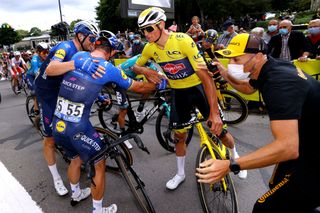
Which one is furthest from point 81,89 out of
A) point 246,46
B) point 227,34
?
point 227,34

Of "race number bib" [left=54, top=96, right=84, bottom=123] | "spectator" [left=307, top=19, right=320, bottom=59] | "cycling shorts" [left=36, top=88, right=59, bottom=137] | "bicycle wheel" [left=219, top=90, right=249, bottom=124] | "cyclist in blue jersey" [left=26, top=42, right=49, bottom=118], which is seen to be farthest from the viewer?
"spectator" [left=307, top=19, right=320, bottom=59]

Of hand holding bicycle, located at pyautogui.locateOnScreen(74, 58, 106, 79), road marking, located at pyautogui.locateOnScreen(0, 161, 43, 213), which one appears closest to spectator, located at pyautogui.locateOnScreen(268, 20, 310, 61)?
→ hand holding bicycle, located at pyautogui.locateOnScreen(74, 58, 106, 79)

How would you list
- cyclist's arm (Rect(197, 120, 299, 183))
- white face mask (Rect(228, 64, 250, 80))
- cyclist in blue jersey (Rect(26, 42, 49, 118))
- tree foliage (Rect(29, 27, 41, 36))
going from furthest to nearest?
tree foliage (Rect(29, 27, 41, 36)), cyclist in blue jersey (Rect(26, 42, 49, 118)), white face mask (Rect(228, 64, 250, 80)), cyclist's arm (Rect(197, 120, 299, 183))

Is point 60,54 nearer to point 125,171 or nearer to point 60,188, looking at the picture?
point 125,171

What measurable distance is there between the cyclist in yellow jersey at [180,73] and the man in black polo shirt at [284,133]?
985mm

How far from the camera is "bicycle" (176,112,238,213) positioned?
2.68 meters

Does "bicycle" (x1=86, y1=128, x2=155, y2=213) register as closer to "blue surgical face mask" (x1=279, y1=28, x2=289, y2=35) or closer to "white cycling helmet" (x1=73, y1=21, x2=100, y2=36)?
"white cycling helmet" (x1=73, y1=21, x2=100, y2=36)

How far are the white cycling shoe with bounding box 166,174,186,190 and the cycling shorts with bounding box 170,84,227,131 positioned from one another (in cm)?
75

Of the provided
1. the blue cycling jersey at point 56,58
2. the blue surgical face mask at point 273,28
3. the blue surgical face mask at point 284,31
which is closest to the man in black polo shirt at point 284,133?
the blue cycling jersey at point 56,58

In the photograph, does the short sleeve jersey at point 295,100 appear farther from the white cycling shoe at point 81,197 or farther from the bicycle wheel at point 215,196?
the white cycling shoe at point 81,197

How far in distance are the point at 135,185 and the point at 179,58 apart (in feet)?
5.07

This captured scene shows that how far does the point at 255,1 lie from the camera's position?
4241cm

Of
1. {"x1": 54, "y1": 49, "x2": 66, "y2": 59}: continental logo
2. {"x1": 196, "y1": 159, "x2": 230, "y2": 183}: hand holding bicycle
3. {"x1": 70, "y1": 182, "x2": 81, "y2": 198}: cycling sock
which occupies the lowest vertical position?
{"x1": 70, "y1": 182, "x2": 81, "y2": 198}: cycling sock

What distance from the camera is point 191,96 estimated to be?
317 cm
